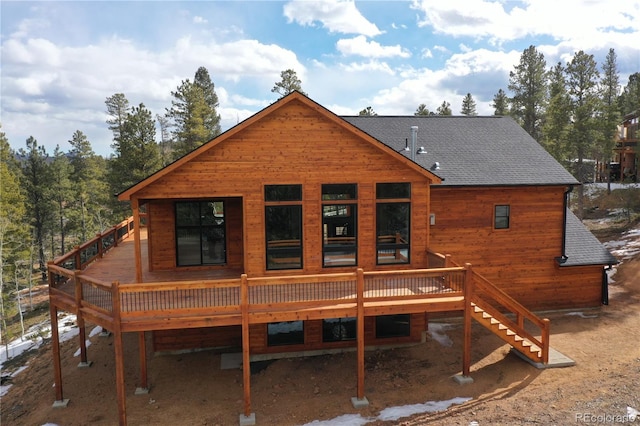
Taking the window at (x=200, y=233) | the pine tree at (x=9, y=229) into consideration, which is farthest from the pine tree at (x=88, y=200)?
the window at (x=200, y=233)

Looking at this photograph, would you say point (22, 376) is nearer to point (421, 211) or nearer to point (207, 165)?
point (207, 165)

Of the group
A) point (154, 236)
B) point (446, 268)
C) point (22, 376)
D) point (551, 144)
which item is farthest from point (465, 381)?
point (551, 144)

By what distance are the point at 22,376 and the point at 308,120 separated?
48.8ft

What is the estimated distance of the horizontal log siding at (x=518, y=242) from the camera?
1647 centimetres

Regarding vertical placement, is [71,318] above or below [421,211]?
below

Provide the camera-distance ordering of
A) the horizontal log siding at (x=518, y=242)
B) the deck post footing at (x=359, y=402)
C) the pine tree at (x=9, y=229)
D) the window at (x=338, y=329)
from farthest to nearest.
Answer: the pine tree at (x=9, y=229) < the horizontal log siding at (x=518, y=242) < the window at (x=338, y=329) < the deck post footing at (x=359, y=402)

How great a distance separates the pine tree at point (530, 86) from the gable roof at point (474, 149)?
881 inches

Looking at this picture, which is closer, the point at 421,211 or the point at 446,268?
the point at 446,268

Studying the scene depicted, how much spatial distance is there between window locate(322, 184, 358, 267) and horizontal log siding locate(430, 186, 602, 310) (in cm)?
416

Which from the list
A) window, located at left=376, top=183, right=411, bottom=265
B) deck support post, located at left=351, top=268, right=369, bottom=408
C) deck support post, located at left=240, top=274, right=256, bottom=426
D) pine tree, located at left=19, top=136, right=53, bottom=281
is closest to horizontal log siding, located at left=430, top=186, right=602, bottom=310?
window, located at left=376, top=183, right=411, bottom=265

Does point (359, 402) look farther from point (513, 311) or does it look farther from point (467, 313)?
point (513, 311)

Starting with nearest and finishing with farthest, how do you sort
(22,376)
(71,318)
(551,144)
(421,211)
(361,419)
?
1. (361,419)
2. (421,211)
3. (22,376)
4. (71,318)
5. (551,144)

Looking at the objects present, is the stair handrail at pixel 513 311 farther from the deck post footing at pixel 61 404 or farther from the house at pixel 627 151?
the house at pixel 627 151

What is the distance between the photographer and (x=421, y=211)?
13.9m
